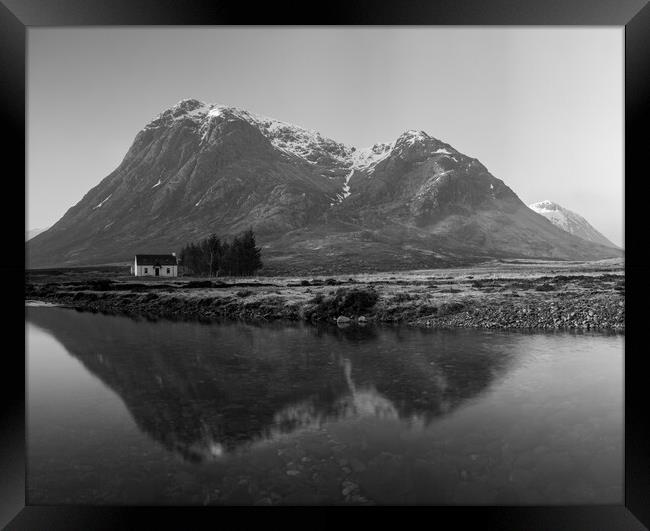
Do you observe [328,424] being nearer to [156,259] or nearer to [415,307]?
[415,307]

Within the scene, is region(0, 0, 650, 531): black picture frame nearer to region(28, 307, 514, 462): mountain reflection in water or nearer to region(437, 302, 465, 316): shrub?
region(28, 307, 514, 462): mountain reflection in water

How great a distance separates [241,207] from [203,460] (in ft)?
623

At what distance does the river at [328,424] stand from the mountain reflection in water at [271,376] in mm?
70

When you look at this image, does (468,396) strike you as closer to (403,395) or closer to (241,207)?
(403,395)

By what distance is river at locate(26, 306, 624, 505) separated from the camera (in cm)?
729

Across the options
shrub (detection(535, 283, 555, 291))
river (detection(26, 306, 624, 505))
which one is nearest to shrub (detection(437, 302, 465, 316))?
river (detection(26, 306, 624, 505))

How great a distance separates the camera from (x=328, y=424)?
986 centimetres

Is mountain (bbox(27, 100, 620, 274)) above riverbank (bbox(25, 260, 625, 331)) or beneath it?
above

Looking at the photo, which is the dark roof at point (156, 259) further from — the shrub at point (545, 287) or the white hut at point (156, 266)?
the shrub at point (545, 287)

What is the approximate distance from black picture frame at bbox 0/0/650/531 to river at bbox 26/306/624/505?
185 centimetres

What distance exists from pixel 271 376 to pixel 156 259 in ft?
178

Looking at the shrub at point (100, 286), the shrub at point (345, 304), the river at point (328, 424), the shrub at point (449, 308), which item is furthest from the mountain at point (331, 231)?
the river at point (328, 424)

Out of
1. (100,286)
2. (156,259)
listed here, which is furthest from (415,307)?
(156,259)

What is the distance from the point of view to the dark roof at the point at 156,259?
60.5 meters
